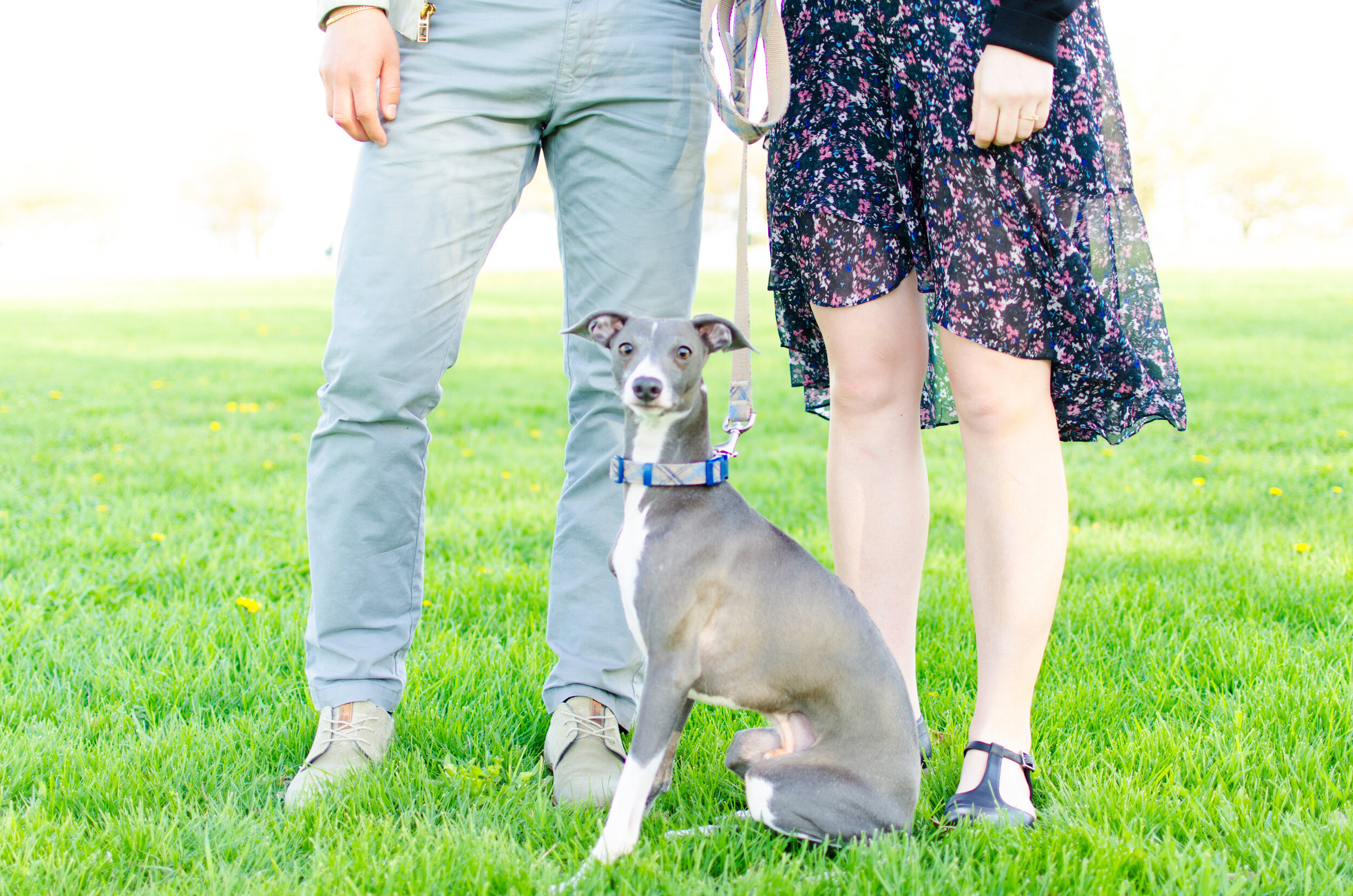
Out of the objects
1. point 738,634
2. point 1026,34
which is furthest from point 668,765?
point 1026,34

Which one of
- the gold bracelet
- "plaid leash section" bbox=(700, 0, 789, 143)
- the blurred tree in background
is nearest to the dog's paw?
"plaid leash section" bbox=(700, 0, 789, 143)

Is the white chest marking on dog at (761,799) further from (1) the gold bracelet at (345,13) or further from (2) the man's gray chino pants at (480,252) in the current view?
(1) the gold bracelet at (345,13)

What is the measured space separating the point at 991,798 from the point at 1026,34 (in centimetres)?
167

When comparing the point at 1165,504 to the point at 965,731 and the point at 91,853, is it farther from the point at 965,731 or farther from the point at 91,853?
the point at 91,853

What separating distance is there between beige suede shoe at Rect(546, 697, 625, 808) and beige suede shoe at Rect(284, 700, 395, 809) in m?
0.43

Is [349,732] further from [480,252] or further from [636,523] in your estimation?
[480,252]

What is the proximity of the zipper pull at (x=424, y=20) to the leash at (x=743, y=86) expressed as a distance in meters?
0.67

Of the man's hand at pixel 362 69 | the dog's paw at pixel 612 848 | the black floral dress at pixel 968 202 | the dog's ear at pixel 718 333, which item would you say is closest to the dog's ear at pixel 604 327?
the dog's ear at pixel 718 333

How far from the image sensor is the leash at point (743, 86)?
93.4 inches

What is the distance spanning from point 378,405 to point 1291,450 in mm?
5732

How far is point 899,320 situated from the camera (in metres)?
2.48

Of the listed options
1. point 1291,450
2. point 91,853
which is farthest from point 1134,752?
point 1291,450

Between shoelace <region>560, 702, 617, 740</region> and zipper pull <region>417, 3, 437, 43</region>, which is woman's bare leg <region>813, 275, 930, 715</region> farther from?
zipper pull <region>417, 3, 437, 43</region>

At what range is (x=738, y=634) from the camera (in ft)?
7.16
